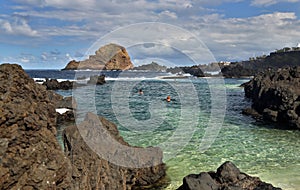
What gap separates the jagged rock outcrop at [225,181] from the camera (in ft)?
25.7

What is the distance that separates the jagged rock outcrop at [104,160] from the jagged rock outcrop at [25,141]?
3.08 ft

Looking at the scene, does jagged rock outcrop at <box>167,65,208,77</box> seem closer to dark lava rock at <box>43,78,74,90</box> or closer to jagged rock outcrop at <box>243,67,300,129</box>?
dark lava rock at <box>43,78,74,90</box>

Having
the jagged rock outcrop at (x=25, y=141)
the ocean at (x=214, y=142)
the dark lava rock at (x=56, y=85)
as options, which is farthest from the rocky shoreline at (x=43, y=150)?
the dark lava rock at (x=56, y=85)

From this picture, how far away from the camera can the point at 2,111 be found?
4.78m

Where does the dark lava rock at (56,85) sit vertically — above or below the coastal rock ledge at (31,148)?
above

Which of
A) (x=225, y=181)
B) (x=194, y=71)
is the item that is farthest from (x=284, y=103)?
(x=194, y=71)

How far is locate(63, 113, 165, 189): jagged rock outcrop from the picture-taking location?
677 centimetres

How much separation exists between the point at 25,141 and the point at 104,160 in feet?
9.54

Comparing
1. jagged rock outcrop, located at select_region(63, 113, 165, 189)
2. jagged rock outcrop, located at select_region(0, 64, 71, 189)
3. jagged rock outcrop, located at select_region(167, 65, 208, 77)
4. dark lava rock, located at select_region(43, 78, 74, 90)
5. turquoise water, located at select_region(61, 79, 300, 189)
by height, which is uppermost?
jagged rock outcrop, located at select_region(167, 65, 208, 77)

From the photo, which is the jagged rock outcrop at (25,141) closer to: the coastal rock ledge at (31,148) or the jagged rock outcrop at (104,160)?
the coastal rock ledge at (31,148)

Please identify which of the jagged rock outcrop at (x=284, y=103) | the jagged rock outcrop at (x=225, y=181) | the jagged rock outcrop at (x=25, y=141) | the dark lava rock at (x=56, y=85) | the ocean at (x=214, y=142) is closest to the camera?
the jagged rock outcrop at (x=25, y=141)

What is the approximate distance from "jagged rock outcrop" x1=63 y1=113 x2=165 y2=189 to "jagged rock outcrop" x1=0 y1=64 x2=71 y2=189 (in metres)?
0.94

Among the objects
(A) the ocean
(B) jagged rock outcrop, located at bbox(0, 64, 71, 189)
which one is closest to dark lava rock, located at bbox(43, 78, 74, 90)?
(A) the ocean

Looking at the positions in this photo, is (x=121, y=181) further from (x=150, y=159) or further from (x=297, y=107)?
(x=297, y=107)
